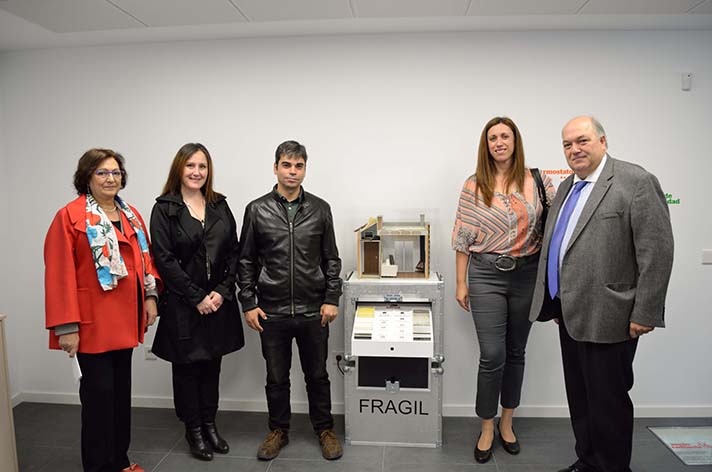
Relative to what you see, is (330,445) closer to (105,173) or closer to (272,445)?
(272,445)

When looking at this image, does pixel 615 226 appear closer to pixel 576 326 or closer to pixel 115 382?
pixel 576 326

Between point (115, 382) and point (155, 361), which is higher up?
point (115, 382)

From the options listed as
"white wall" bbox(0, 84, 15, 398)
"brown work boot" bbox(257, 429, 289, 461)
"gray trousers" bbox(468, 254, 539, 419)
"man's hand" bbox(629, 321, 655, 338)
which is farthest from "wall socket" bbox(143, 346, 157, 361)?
"man's hand" bbox(629, 321, 655, 338)

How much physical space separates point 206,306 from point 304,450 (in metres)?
0.95

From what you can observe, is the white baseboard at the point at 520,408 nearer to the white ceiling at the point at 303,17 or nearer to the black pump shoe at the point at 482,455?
the black pump shoe at the point at 482,455

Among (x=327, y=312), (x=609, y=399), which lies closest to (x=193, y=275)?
(x=327, y=312)

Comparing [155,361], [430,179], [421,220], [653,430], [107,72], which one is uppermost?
[107,72]

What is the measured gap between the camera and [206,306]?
240cm

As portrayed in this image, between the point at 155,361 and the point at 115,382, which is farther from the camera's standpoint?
the point at 155,361

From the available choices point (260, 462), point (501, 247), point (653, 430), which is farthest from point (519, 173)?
point (260, 462)

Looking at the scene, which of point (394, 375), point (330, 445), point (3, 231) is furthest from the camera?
point (3, 231)

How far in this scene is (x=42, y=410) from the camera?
319 cm

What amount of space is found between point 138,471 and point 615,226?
7.94 ft

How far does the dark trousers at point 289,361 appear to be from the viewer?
2.51 m
